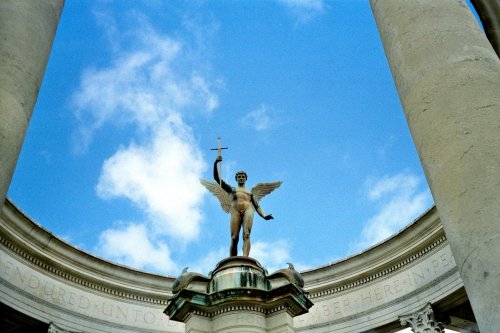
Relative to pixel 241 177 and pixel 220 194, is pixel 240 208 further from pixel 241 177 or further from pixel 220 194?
pixel 220 194

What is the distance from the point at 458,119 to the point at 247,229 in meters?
10.1

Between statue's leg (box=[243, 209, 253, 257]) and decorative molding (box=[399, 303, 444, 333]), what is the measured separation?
14212 mm

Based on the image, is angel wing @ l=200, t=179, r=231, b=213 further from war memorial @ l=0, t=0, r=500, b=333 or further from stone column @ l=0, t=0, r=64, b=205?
stone column @ l=0, t=0, r=64, b=205

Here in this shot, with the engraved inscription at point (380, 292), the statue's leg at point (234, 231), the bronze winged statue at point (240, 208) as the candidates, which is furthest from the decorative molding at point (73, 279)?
the statue's leg at point (234, 231)

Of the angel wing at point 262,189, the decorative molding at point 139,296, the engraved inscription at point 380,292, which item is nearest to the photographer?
the angel wing at point 262,189

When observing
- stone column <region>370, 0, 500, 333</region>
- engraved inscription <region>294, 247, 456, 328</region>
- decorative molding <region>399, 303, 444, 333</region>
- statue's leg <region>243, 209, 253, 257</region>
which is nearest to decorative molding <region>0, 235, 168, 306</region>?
engraved inscription <region>294, 247, 456, 328</region>

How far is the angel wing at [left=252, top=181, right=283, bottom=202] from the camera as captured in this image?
1934 cm

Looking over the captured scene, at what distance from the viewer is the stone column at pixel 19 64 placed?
738cm

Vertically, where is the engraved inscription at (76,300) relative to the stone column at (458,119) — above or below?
above

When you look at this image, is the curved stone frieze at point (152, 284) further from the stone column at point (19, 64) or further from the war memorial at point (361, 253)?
the stone column at point (19, 64)

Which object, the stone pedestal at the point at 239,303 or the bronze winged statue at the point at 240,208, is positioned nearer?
the stone pedestal at the point at 239,303

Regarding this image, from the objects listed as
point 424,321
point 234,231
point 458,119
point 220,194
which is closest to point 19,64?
point 458,119

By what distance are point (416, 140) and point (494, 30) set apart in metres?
8.00

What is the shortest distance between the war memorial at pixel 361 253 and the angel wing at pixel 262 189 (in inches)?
8.3
